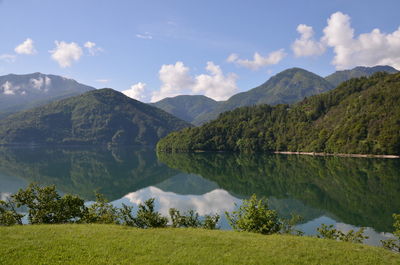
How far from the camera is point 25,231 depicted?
1934 centimetres

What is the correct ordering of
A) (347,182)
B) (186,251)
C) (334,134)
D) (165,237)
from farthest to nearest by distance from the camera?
1. (334,134)
2. (347,182)
3. (165,237)
4. (186,251)

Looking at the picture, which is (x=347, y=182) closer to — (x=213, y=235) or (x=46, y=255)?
(x=213, y=235)

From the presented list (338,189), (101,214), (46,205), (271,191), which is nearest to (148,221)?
(101,214)

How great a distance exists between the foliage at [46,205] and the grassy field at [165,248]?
308 centimetres

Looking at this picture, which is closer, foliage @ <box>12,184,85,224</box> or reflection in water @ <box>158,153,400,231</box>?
foliage @ <box>12,184,85,224</box>

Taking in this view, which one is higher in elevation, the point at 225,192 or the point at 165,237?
the point at 165,237

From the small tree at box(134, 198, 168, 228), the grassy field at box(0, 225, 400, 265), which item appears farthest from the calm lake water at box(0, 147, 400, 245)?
the grassy field at box(0, 225, 400, 265)

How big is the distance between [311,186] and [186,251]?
66091 mm

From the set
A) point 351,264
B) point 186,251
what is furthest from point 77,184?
point 351,264

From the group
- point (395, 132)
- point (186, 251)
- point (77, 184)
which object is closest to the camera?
point (186, 251)

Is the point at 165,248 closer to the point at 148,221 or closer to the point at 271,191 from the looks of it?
the point at 148,221

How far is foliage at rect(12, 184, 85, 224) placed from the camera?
77.5ft

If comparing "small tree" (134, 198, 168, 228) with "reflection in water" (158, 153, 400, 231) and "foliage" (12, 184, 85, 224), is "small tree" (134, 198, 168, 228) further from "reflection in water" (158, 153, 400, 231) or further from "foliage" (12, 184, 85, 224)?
"reflection in water" (158, 153, 400, 231)

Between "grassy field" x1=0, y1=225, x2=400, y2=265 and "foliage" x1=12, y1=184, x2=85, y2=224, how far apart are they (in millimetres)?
3082
